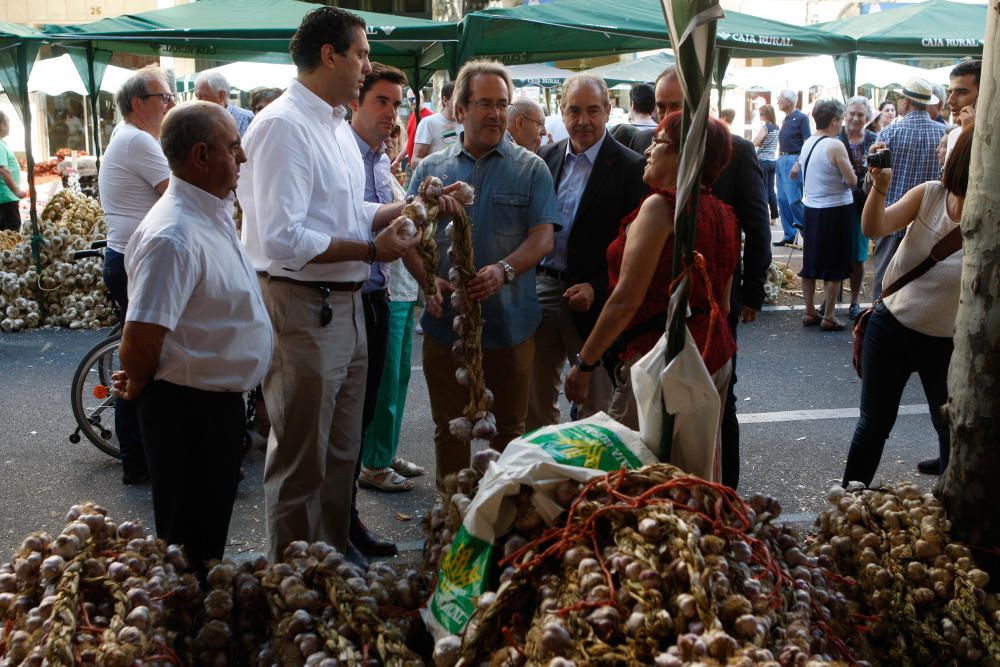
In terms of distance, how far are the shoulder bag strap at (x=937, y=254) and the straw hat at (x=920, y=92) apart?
557 centimetres

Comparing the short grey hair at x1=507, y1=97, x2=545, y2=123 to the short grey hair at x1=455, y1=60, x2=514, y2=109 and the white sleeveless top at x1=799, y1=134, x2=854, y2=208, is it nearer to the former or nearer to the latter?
the short grey hair at x1=455, y1=60, x2=514, y2=109

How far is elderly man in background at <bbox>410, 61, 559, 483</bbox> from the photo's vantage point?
4148mm

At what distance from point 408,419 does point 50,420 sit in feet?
7.90

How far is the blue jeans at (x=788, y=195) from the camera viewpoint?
1487 cm

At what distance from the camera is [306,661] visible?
70.4 inches

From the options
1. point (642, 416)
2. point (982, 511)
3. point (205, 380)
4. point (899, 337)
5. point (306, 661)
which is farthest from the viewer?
point (899, 337)

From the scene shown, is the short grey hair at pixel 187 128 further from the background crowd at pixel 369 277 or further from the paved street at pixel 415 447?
the paved street at pixel 415 447

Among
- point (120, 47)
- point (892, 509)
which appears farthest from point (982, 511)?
point (120, 47)

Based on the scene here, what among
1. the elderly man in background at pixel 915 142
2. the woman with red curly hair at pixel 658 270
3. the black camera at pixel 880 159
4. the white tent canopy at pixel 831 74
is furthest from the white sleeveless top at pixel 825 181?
the white tent canopy at pixel 831 74

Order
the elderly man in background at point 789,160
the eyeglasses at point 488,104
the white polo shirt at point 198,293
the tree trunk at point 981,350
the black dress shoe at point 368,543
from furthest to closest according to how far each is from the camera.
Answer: the elderly man in background at point 789,160
the black dress shoe at point 368,543
the eyeglasses at point 488,104
the white polo shirt at point 198,293
the tree trunk at point 981,350

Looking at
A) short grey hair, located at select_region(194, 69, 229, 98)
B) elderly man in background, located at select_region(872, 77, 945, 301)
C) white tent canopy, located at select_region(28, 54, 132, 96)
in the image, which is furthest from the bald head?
white tent canopy, located at select_region(28, 54, 132, 96)

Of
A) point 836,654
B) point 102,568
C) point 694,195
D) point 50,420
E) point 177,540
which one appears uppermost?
point 694,195

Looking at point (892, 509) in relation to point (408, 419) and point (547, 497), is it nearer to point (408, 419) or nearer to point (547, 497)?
point (547, 497)

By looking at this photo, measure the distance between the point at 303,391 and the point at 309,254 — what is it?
1.68 ft
